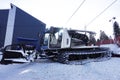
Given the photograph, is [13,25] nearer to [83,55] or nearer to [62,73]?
[83,55]

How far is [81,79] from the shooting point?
18.8ft

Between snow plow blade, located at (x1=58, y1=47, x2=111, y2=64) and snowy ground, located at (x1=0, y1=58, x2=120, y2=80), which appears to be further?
snow plow blade, located at (x1=58, y1=47, x2=111, y2=64)

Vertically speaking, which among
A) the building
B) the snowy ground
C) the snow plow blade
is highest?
the building

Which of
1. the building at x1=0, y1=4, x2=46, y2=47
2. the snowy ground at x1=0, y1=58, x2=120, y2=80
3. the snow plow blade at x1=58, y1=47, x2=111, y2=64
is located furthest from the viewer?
the building at x1=0, y1=4, x2=46, y2=47

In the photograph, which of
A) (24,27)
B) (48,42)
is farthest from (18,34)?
(48,42)

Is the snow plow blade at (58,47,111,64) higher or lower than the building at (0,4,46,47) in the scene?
lower

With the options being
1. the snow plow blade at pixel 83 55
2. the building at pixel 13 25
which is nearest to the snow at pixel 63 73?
the snow plow blade at pixel 83 55

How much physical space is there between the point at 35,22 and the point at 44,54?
15.8m

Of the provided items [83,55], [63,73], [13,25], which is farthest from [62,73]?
[13,25]

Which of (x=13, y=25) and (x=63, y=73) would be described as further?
(x=13, y=25)

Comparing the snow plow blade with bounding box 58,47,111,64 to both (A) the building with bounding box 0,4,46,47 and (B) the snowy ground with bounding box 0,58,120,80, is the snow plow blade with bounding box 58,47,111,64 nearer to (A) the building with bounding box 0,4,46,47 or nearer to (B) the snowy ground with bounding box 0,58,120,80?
(B) the snowy ground with bounding box 0,58,120,80

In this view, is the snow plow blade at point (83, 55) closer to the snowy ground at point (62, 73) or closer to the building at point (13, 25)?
the snowy ground at point (62, 73)

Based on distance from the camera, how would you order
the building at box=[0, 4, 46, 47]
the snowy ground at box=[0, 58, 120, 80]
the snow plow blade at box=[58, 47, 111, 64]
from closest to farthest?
the snowy ground at box=[0, 58, 120, 80] < the snow plow blade at box=[58, 47, 111, 64] < the building at box=[0, 4, 46, 47]

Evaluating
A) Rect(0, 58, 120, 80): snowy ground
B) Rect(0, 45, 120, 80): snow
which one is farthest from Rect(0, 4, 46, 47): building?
Rect(0, 58, 120, 80): snowy ground
